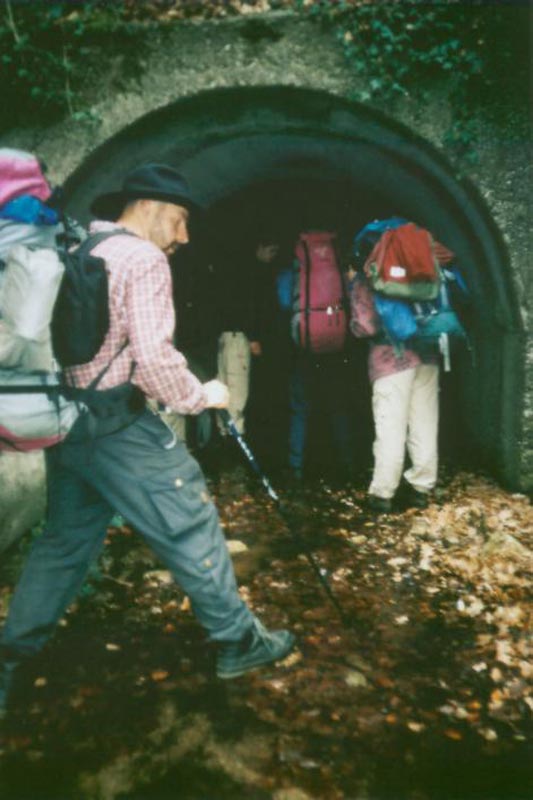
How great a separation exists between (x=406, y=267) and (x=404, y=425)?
4.30 feet

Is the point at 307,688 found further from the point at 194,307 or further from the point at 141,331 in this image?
the point at 194,307

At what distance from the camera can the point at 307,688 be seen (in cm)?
333

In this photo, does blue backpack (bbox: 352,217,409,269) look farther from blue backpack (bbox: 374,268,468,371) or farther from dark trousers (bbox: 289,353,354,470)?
dark trousers (bbox: 289,353,354,470)

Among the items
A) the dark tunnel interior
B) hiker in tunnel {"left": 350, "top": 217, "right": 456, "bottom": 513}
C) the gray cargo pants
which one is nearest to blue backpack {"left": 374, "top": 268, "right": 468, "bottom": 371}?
hiker in tunnel {"left": 350, "top": 217, "right": 456, "bottom": 513}

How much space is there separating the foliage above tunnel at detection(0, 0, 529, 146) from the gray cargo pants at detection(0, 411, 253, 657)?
3100 millimetres

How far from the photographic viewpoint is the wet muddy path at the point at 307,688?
274 centimetres

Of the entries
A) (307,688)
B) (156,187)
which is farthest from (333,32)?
(307,688)

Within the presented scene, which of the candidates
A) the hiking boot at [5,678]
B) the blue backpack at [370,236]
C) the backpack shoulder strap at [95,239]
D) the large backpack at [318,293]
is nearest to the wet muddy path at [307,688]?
the hiking boot at [5,678]

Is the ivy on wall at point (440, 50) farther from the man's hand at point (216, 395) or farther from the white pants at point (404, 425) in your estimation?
the man's hand at point (216, 395)

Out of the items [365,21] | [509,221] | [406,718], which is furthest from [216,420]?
[406,718]

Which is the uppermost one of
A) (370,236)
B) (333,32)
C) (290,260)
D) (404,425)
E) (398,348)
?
(333,32)

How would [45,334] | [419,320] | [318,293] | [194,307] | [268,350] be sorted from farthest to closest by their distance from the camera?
1. [268,350]
2. [194,307]
3. [318,293]
4. [419,320]
5. [45,334]

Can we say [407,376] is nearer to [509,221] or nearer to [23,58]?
[509,221]

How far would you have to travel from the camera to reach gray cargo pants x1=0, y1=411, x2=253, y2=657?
2898mm
